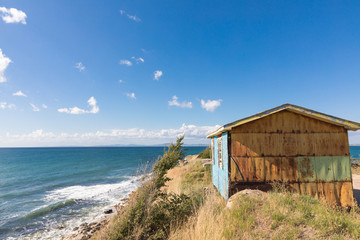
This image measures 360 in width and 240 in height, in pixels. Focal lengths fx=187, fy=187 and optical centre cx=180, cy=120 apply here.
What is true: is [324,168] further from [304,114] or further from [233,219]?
[233,219]

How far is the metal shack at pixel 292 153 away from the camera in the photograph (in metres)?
7.19

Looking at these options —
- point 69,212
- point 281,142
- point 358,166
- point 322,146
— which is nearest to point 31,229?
point 69,212

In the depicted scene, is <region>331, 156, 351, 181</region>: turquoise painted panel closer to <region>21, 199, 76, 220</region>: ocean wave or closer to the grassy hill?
the grassy hill

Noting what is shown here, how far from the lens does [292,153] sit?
736 centimetres

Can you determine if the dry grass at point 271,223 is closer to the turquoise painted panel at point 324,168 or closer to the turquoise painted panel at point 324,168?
the turquoise painted panel at point 324,168

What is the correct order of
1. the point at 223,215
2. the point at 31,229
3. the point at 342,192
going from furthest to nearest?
1. the point at 31,229
2. the point at 342,192
3. the point at 223,215

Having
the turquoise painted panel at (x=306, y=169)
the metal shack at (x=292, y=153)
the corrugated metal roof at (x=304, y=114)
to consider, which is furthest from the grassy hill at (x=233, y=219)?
the corrugated metal roof at (x=304, y=114)

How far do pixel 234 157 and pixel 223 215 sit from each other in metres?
2.48

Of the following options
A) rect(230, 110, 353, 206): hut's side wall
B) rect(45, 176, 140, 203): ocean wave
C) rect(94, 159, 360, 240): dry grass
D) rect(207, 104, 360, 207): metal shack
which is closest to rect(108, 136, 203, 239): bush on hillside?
rect(94, 159, 360, 240): dry grass

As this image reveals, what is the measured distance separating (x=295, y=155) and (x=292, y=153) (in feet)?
0.44

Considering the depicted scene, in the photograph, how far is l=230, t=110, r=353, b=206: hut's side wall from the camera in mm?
7191

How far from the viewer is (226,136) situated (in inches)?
306

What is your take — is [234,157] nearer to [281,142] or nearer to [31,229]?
[281,142]

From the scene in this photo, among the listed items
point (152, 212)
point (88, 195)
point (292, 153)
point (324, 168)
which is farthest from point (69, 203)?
point (324, 168)
